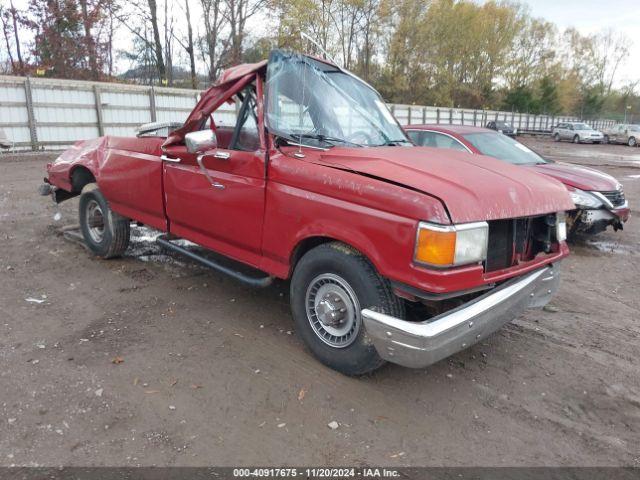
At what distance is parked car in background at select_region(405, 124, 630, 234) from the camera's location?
265 inches

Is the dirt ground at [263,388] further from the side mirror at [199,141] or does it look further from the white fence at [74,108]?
the white fence at [74,108]

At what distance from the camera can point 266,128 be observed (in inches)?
143

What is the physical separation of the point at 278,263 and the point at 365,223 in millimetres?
969

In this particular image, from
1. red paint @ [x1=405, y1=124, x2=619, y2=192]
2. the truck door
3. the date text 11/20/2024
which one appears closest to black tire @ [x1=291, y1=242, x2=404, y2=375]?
the truck door

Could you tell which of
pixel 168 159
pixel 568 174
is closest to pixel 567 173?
pixel 568 174

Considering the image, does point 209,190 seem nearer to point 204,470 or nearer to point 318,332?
point 318,332

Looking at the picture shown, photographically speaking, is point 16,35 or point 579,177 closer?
point 579,177

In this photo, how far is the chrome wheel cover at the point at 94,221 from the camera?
5.80 m

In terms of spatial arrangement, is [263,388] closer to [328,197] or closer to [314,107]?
[328,197]

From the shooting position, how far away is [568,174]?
7246 mm

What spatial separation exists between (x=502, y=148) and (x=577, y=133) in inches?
1400

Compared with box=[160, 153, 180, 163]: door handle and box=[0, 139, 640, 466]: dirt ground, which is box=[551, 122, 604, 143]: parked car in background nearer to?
box=[0, 139, 640, 466]: dirt ground

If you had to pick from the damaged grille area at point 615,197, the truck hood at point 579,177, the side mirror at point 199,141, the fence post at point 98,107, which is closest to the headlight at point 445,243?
the side mirror at point 199,141

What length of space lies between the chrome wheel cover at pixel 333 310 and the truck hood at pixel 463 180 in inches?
30.8
